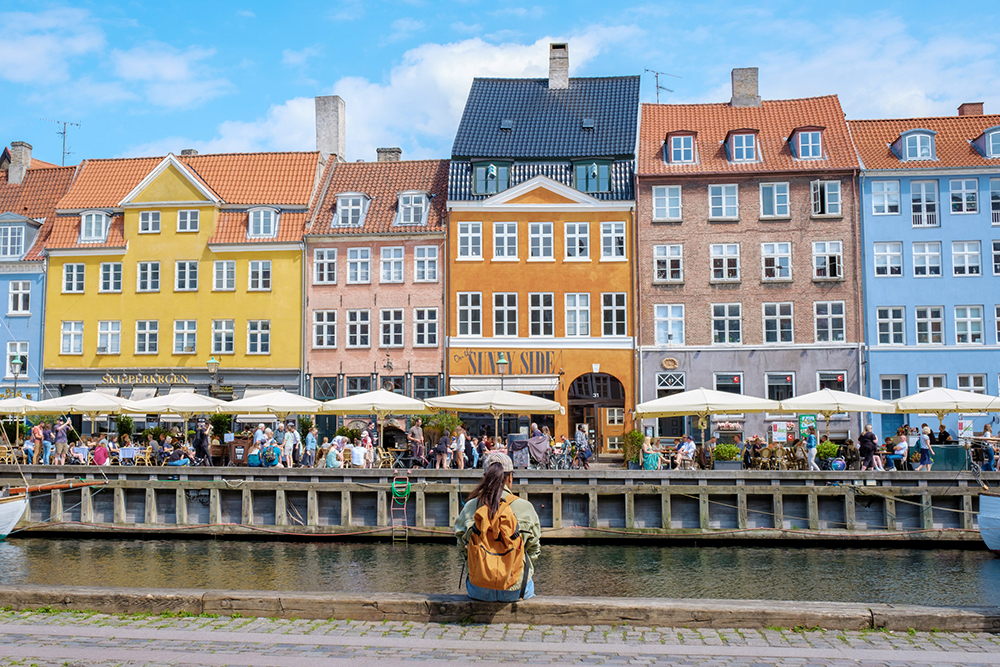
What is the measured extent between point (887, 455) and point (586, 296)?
14.3m

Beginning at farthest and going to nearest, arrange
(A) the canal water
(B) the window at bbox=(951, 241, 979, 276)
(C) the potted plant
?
(B) the window at bbox=(951, 241, 979, 276)
(C) the potted plant
(A) the canal water

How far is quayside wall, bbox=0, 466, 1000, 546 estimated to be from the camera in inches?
904

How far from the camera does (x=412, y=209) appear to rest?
38.7m

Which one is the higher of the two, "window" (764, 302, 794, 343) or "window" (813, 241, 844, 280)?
"window" (813, 241, 844, 280)

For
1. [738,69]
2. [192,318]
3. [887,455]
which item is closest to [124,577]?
[887,455]

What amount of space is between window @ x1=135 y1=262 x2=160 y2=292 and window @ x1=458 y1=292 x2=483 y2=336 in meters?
13.1

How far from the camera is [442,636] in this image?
26.7 ft

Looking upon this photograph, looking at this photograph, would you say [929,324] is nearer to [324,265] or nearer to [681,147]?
[681,147]

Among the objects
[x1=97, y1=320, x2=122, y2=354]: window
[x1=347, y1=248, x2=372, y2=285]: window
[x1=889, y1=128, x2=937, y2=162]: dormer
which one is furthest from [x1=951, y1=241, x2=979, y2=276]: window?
[x1=97, y1=320, x2=122, y2=354]: window

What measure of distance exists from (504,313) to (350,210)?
7.98 m

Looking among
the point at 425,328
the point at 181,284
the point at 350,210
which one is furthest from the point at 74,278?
the point at 425,328

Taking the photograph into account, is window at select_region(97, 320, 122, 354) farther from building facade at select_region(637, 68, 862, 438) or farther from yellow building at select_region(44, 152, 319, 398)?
building facade at select_region(637, 68, 862, 438)

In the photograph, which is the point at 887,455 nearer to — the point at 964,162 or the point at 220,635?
the point at 964,162

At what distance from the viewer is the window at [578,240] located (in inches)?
1460
